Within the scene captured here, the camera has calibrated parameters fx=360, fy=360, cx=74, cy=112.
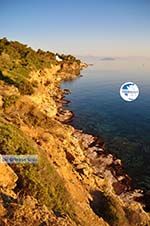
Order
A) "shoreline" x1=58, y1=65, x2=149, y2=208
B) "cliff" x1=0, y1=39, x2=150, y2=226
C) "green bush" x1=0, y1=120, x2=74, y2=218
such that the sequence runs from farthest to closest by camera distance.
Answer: "shoreline" x1=58, y1=65, x2=149, y2=208 < "green bush" x1=0, y1=120, x2=74, y2=218 < "cliff" x1=0, y1=39, x2=150, y2=226

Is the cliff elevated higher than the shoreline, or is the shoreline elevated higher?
the cliff

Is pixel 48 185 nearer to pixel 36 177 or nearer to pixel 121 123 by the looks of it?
pixel 36 177

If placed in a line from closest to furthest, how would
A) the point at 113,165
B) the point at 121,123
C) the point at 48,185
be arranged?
1. the point at 48,185
2. the point at 113,165
3. the point at 121,123

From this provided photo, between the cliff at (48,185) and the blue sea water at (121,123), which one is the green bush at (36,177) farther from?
the blue sea water at (121,123)

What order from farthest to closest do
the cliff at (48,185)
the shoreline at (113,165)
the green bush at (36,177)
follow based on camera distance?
the shoreline at (113,165) < the green bush at (36,177) < the cliff at (48,185)

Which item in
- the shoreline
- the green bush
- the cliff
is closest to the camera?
the cliff

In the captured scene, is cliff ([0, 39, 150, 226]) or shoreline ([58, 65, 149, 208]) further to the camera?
shoreline ([58, 65, 149, 208])

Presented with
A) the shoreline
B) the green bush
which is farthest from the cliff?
the shoreline

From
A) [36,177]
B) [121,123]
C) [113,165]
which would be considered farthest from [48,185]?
[121,123]

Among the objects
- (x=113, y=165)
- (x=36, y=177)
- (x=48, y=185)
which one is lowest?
(x=113, y=165)

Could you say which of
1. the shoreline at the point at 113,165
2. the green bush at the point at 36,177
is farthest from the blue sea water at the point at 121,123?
the green bush at the point at 36,177

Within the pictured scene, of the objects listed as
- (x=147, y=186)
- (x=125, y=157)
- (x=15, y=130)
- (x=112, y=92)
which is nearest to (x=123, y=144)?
(x=125, y=157)

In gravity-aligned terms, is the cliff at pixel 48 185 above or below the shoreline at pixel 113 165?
above

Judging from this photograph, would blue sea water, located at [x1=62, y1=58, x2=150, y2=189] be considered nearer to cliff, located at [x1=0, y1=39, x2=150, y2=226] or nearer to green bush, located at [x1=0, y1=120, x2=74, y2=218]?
cliff, located at [x1=0, y1=39, x2=150, y2=226]
